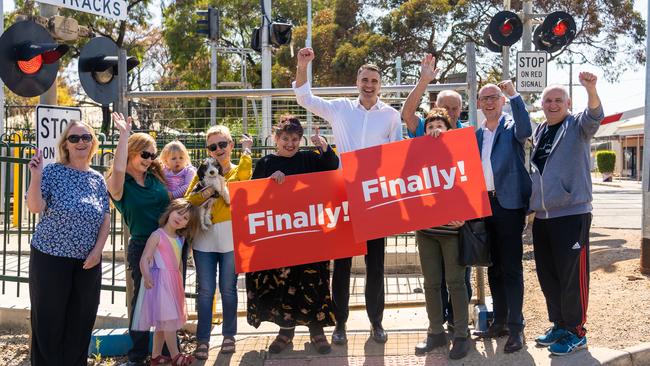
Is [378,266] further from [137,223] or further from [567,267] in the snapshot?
[137,223]

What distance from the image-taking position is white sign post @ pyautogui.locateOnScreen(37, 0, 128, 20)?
5.12m

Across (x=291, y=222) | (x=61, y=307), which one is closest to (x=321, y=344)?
(x=291, y=222)

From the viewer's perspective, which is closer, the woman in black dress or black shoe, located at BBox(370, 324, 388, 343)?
the woman in black dress

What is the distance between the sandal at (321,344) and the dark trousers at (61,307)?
1.74 meters

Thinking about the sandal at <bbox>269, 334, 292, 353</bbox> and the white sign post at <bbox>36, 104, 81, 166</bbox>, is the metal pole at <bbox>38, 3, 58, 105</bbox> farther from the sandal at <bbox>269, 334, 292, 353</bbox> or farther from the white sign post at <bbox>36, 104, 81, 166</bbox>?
the sandal at <bbox>269, 334, 292, 353</bbox>

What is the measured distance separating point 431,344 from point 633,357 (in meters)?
1.51

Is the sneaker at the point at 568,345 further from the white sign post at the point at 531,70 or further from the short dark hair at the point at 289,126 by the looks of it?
the white sign post at the point at 531,70

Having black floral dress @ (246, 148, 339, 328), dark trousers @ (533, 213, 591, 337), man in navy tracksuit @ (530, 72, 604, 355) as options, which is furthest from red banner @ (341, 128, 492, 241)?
dark trousers @ (533, 213, 591, 337)

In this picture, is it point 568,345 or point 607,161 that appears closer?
point 568,345

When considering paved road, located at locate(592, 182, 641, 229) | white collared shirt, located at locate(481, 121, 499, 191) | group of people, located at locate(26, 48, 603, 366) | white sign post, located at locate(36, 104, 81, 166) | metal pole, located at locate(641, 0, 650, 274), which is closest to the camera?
group of people, located at locate(26, 48, 603, 366)

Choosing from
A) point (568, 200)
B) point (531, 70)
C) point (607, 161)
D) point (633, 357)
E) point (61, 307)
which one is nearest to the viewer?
point (61, 307)

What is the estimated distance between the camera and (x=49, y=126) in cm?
488

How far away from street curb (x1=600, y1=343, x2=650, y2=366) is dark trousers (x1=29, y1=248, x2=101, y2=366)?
3.75 meters

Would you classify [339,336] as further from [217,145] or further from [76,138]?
[76,138]
